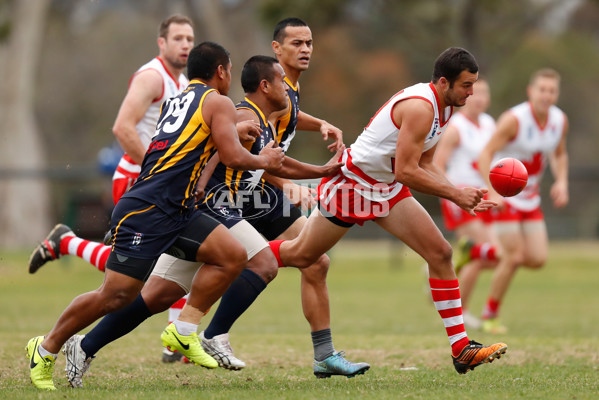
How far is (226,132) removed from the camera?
5781 millimetres

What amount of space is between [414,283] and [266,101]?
11.8 m

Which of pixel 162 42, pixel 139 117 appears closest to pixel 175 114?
pixel 139 117

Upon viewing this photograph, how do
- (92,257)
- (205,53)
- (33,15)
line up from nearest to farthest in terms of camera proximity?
(205,53) → (92,257) → (33,15)

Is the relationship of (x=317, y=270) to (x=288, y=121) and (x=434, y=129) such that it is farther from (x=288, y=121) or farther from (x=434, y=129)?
(x=434, y=129)

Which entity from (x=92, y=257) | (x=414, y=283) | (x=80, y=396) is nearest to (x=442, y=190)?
(x=80, y=396)

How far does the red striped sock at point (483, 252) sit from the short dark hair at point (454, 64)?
463 cm

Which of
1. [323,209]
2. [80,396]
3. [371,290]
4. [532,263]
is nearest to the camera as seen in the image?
[80,396]

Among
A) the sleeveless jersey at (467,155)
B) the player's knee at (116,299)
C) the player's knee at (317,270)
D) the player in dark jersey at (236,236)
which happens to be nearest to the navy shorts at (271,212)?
the player in dark jersey at (236,236)

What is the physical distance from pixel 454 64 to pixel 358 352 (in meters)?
2.83

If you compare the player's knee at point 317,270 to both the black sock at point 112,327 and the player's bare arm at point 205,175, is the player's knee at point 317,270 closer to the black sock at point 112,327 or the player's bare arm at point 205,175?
the player's bare arm at point 205,175

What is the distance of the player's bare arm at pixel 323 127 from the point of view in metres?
6.80

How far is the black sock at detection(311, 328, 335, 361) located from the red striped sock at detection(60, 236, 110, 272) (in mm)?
1960

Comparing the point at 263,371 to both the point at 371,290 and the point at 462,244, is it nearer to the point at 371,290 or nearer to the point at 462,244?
the point at 462,244

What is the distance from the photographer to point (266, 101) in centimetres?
663
